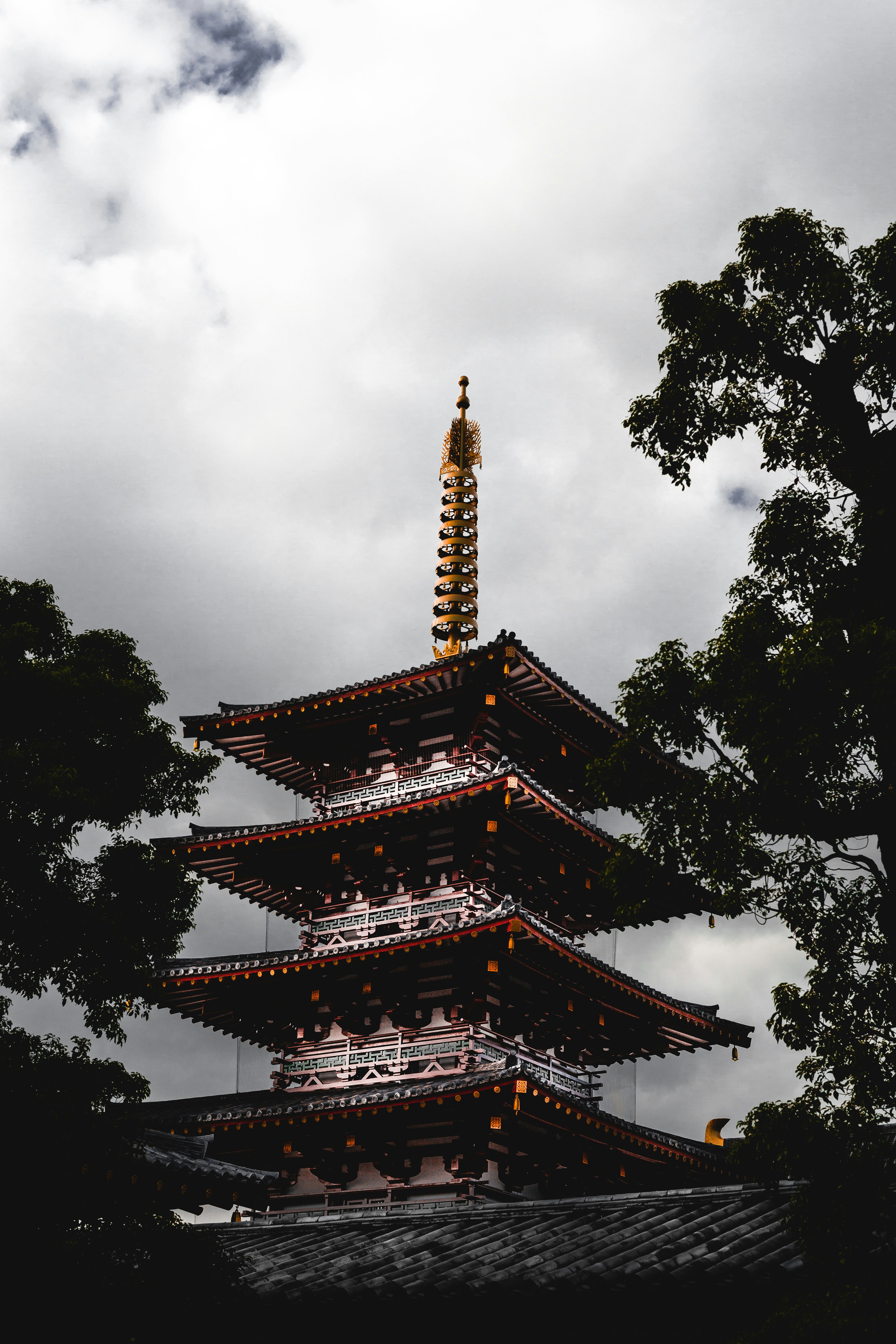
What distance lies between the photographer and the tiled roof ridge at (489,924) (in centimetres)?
2341

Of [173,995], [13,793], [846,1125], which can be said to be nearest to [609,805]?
[846,1125]

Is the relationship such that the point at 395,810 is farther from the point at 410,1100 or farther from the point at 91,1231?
the point at 91,1231

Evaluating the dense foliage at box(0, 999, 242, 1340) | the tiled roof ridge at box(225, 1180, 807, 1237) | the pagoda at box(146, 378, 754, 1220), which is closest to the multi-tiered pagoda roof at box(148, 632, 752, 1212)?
the pagoda at box(146, 378, 754, 1220)

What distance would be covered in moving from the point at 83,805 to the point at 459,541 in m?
15.9

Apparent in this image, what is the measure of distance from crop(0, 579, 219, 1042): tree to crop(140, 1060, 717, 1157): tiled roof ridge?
5.17 meters

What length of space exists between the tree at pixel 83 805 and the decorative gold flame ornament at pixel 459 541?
10.6 meters

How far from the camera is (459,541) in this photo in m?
31.9

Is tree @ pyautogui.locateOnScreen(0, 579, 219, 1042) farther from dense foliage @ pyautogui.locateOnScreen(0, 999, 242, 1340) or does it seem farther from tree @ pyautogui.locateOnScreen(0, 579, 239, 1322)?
dense foliage @ pyautogui.locateOnScreen(0, 999, 242, 1340)

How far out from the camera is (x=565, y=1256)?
1403 centimetres

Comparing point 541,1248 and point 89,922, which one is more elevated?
point 89,922

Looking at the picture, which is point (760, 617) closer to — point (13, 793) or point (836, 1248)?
point (836, 1248)

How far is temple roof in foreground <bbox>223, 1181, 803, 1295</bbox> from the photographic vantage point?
12.8 metres

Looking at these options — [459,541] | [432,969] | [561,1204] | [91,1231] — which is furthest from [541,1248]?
[459,541]

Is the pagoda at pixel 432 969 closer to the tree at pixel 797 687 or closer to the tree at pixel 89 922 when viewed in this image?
the tree at pixel 89 922
